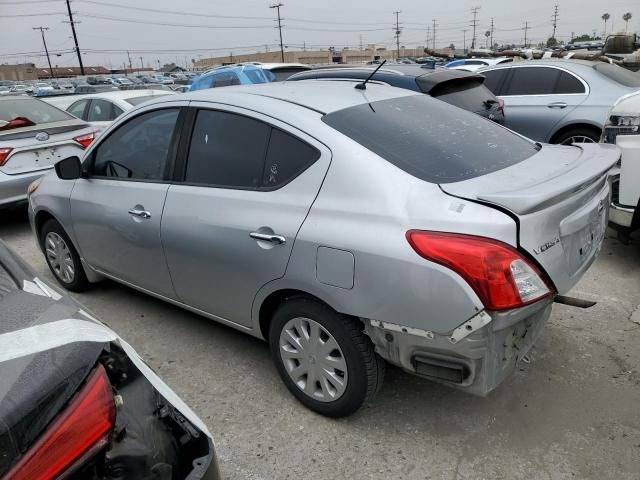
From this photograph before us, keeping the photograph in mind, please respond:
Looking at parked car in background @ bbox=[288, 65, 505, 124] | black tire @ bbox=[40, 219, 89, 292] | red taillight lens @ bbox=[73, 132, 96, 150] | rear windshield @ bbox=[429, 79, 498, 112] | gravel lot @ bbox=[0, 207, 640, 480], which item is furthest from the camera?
red taillight lens @ bbox=[73, 132, 96, 150]

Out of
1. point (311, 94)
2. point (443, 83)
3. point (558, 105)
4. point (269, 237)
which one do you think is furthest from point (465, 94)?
point (269, 237)

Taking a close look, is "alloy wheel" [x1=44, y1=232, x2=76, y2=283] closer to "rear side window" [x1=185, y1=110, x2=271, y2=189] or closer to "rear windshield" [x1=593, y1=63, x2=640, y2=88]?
"rear side window" [x1=185, y1=110, x2=271, y2=189]

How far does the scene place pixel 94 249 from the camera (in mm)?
3805

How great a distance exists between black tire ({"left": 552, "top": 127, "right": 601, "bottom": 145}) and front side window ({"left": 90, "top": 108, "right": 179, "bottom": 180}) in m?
5.78

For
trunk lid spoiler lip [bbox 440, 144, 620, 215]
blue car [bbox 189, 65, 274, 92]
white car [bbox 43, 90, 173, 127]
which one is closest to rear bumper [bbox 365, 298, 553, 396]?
trunk lid spoiler lip [bbox 440, 144, 620, 215]

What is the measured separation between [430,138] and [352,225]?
0.77 meters

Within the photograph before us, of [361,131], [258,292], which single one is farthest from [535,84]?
[258,292]

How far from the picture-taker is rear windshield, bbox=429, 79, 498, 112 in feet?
18.1

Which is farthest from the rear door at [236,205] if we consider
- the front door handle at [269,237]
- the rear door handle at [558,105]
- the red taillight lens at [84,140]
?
the rear door handle at [558,105]

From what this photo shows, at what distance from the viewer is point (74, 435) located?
1.20 meters

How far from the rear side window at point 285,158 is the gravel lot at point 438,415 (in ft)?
3.91

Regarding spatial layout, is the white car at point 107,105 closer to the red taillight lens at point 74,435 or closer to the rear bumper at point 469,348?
the rear bumper at point 469,348

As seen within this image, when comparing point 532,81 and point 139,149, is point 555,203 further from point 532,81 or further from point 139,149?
point 532,81

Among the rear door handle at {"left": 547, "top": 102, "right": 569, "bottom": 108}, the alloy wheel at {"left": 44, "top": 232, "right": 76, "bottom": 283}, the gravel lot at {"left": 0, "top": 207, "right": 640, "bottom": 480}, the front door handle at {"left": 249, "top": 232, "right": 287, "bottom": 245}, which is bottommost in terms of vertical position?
the gravel lot at {"left": 0, "top": 207, "right": 640, "bottom": 480}
